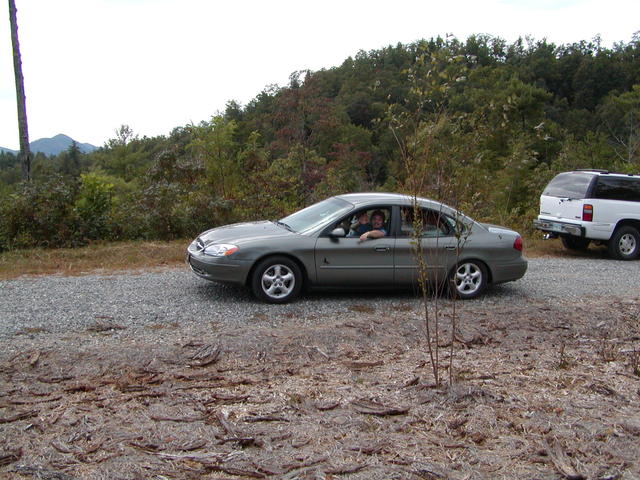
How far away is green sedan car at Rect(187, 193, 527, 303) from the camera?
7914 mm

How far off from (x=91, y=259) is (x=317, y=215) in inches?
183

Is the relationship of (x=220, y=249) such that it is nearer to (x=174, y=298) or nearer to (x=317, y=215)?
(x=174, y=298)

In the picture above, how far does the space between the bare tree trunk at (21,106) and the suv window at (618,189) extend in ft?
43.0

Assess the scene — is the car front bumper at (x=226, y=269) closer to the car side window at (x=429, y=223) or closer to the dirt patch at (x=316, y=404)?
the dirt patch at (x=316, y=404)

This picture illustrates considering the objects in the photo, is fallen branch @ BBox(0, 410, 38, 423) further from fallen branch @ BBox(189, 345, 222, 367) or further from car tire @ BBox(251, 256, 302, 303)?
car tire @ BBox(251, 256, 302, 303)

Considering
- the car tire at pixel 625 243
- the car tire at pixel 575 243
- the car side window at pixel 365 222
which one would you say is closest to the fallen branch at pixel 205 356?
the car side window at pixel 365 222

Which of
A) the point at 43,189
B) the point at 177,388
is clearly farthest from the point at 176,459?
the point at 43,189

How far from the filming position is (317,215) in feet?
28.6

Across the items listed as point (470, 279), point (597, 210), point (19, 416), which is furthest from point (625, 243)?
point (19, 416)

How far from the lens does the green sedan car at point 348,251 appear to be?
312 inches

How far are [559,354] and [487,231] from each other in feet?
9.91

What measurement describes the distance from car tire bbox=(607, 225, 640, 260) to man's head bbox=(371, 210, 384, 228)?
7159 mm

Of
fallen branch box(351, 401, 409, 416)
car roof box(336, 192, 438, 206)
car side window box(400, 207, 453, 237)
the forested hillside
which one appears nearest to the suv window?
the forested hillside

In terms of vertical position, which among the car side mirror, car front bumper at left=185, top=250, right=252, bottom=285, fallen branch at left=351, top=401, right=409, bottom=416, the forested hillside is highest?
the forested hillside
